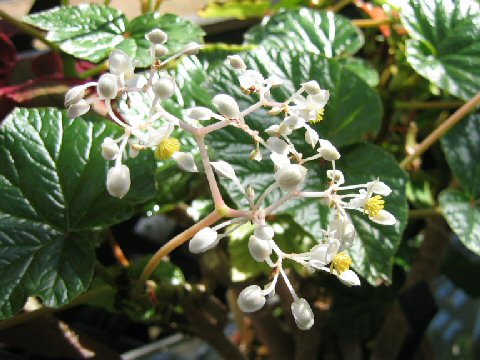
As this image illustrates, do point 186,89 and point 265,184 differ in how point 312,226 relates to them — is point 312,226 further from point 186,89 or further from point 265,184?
point 186,89

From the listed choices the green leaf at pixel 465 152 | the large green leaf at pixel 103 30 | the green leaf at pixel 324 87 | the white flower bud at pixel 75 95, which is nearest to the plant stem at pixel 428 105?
the green leaf at pixel 465 152

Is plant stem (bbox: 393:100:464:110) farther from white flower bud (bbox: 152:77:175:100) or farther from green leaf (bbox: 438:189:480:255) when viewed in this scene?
white flower bud (bbox: 152:77:175:100)

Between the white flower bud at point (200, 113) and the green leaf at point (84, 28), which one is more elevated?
the white flower bud at point (200, 113)

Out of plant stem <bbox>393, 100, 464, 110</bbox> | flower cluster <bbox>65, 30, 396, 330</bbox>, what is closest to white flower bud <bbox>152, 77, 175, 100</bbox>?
flower cluster <bbox>65, 30, 396, 330</bbox>

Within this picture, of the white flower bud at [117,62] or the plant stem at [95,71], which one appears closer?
the white flower bud at [117,62]

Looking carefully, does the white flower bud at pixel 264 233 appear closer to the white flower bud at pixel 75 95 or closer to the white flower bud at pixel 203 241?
the white flower bud at pixel 203 241

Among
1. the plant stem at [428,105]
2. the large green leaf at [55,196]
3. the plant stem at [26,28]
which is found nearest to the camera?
the large green leaf at [55,196]

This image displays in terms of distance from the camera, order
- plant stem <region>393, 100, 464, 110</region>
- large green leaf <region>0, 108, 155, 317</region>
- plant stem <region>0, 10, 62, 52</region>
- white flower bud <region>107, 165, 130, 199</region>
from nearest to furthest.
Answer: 1. white flower bud <region>107, 165, 130, 199</region>
2. large green leaf <region>0, 108, 155, 317</region>
3. plant stem <region>0, 10, 62, 52</region>
4. plant stem <region>393, 100, 464, 110</region>

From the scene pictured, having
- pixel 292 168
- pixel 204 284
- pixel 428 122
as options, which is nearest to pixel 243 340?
pixel 204 284
